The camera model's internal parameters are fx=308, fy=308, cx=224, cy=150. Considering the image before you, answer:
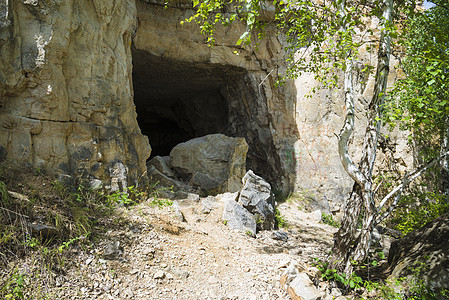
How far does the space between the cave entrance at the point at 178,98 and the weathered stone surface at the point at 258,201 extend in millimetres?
4027

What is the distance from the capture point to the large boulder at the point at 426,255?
317cm

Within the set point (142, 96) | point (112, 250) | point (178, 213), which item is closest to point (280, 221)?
point (178, 213)

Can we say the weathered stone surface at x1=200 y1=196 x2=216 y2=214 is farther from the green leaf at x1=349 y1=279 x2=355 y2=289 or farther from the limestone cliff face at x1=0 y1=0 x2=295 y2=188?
the green leaf at x1=349 y1=279 x2=355 y2=289

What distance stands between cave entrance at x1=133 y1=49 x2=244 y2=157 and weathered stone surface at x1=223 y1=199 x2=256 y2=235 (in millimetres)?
4674

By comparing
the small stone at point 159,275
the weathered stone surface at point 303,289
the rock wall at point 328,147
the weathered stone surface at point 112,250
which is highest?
the rock wall at point 328,147

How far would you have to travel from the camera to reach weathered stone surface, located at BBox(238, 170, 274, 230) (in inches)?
223

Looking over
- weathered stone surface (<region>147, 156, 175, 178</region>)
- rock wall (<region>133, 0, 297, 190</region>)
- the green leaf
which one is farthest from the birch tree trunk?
weathered stone surface (<region>147, 156, 175, 178</region>)

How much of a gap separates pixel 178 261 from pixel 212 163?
3839mm

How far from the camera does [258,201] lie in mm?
5770

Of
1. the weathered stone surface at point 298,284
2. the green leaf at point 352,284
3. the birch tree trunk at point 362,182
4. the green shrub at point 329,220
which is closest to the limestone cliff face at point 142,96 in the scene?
the green shrub at point 329,220

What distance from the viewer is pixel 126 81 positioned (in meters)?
5.72

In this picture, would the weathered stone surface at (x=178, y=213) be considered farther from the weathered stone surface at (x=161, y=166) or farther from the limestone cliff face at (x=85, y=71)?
the weathered stone surface at (x=161, y=166)

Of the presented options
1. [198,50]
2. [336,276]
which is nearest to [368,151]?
[336,276]

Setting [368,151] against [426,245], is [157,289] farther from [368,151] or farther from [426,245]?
[426,245]
